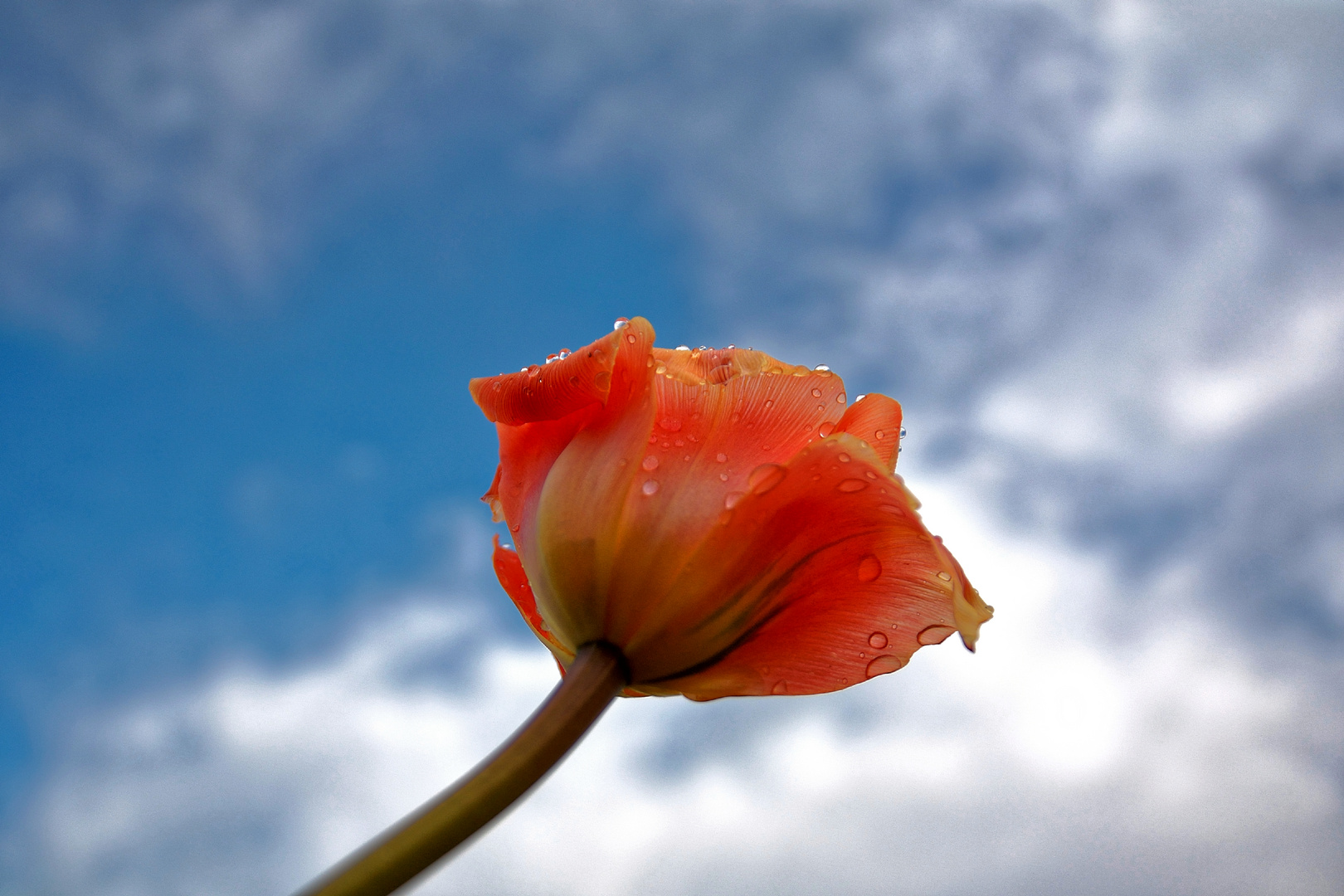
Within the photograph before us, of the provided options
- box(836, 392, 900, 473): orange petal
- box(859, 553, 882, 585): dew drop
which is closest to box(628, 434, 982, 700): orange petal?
box(859, 553, 882, 585): dew drop

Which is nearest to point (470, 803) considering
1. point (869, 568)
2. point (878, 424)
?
point (869, 568)

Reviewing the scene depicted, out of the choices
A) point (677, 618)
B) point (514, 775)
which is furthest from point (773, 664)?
point (514, 775)

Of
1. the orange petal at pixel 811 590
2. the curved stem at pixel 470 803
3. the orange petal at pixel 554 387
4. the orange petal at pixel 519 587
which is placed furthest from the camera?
the orange petal at pixel 519 587

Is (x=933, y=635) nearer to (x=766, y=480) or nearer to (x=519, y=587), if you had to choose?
(x=766, y=480)

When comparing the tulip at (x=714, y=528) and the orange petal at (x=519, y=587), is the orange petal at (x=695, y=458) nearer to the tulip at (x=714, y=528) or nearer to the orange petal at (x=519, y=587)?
the tulip at (x=714, y=528)

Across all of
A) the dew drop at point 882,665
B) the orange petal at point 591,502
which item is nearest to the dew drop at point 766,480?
the orange petal at point 591,502

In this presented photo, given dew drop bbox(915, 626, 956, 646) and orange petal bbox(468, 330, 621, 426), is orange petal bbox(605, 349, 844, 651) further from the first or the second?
dew drop bbox(915, 626, 956, 646)

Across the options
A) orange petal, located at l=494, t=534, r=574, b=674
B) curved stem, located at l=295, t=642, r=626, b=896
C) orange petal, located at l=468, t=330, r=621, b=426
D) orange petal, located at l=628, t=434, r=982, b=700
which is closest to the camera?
curved stem, located at l=295, t=642, r=626, b=896

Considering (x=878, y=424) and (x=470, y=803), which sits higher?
(x=878, y=424)
